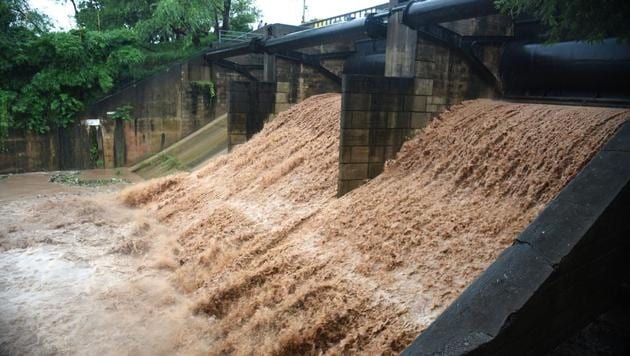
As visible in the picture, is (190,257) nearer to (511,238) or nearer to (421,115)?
(421,115)

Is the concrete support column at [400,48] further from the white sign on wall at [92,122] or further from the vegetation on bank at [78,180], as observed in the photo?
the white sign on wall at [92,122]

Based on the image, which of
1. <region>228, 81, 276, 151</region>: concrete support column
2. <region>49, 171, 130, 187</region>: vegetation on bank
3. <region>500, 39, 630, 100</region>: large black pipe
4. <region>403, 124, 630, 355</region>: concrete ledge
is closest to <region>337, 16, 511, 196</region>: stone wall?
<region>500, 39, 630, 100</region>: large black pipe

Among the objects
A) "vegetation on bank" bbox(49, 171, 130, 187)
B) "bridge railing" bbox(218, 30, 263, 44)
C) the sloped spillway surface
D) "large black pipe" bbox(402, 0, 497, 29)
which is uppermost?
"bridge railing" bbox(218, 30, 263, 44)

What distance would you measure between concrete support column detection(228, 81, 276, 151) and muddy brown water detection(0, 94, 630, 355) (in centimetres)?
471

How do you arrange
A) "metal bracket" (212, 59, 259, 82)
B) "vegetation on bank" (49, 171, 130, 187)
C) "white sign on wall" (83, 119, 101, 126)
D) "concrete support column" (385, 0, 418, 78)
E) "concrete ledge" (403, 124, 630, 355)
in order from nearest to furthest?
"concrete ledge" (403, 124, 630, 355) → "concrete support column" (385, 0, 418, 78) → "vegetation on bank" (49, 171, 130, 187) → "white sign on wall" (83, 119, 101, 126) → "metal bracket" (212, 59, 259, 82)

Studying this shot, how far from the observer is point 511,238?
4.84 m

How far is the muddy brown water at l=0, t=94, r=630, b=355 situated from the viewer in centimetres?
501

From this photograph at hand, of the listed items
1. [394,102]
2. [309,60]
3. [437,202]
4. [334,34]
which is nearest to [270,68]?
[309,60]

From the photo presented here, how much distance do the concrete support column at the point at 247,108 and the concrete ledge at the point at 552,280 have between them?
11.3 metres

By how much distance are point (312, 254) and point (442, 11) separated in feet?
15.1

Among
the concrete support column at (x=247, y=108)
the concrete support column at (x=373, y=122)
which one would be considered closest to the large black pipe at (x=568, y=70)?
the concrete support column at (x=373, y=122)

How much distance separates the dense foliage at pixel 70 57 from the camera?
15.6m

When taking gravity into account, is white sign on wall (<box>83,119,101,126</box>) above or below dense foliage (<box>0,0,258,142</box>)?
below

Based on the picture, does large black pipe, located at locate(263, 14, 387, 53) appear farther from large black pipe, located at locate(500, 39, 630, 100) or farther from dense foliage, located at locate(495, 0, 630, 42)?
dense foliage, located at locate(495, 0, 630, 42)
